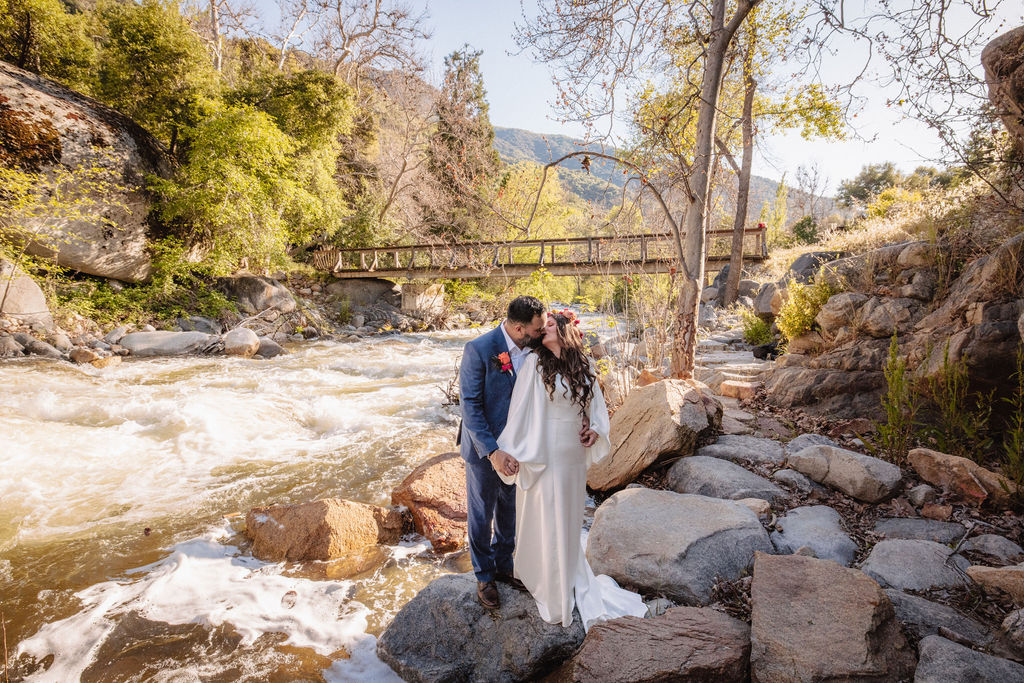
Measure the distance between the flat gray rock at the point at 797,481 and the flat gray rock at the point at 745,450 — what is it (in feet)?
0.76

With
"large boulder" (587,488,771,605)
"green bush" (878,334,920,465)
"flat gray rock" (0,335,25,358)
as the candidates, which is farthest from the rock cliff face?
"flat gray rock" (0,335,25,358)

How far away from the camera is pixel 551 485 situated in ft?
8.38

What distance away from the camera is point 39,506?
176 inches

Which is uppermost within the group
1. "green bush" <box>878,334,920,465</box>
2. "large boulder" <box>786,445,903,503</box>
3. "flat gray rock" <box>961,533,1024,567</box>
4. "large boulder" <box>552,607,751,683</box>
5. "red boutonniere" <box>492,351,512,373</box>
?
"red boutonniere" <box>492,351,512,373</box>

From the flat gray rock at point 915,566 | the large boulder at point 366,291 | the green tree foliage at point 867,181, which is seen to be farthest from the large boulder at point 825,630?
the green tree foliage at point 867,181

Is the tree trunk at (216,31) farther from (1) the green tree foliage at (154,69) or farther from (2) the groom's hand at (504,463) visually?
(2) the groom's hand at (504,463)

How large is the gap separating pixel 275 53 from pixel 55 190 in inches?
902

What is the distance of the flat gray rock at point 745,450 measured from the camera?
14.1 feet

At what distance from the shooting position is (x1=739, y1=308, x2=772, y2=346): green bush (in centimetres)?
1031

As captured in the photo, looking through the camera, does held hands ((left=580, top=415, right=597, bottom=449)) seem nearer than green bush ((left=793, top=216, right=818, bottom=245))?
Yes

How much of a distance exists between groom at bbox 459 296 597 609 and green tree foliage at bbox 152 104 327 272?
13737mm

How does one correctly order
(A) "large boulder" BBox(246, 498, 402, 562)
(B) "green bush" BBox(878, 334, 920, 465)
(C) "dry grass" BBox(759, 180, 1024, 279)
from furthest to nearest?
(C) "dry grass" BBox(759, 180, 1024, 279) < (B) "green bush" BBox(878, 334, 920, 465) < (A) "large boulder" BBox(246, 498, 402, 562)

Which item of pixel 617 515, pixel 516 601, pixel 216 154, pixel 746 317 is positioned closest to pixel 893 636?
pixel 617 515

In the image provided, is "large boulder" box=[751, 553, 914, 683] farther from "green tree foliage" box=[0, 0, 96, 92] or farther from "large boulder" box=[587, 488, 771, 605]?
"green tree foliage" box=[0, 0, 96, 92]
